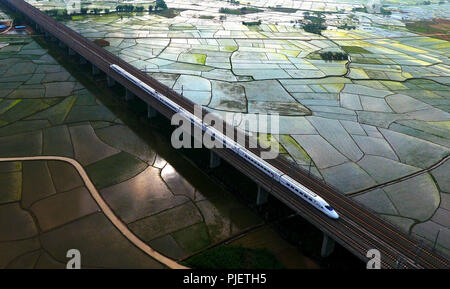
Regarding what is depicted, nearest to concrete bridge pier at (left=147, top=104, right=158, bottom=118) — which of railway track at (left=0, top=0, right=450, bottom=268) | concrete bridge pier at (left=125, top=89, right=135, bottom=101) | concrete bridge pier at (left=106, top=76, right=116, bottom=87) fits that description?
concrete bridge pier at (left=125, top=89, right=135, bottom=101)

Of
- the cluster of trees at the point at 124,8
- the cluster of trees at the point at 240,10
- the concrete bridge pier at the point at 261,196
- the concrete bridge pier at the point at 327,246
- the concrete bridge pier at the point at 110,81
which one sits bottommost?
the concrete bridge pier at the point at 327,246

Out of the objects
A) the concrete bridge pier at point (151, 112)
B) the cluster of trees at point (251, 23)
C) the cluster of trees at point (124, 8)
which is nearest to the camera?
the concrete bridge pier at point (151, 112)

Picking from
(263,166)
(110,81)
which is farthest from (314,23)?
(263,166)

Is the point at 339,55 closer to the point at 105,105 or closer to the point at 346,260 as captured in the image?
the point at 105,105

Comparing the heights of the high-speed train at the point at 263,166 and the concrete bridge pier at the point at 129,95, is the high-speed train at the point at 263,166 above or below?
below

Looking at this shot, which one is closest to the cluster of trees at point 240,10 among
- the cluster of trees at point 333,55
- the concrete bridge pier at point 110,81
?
the cluster of trees at point 333,55

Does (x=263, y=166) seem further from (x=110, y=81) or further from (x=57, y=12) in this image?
(x=57, y=12)

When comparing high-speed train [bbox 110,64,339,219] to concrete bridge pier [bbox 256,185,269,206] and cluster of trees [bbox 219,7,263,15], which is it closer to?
concrete bridge pier [bbox 256,185,269,206]

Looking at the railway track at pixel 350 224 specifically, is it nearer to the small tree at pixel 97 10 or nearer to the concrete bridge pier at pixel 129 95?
the concrete bridge pier at pixel 129 95
